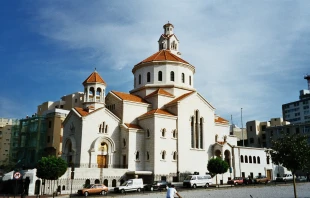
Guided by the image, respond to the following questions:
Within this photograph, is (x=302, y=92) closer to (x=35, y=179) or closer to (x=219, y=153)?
(x=219, y=153)

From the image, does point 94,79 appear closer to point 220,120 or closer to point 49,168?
point 49,168

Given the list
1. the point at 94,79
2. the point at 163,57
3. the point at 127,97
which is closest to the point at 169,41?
the point at 163,57

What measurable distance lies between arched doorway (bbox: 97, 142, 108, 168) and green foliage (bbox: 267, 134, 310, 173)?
23812mm

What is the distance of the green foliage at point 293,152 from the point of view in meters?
23.1

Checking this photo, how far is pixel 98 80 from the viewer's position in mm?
43750

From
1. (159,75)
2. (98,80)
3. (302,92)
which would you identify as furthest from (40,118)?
(302,92)

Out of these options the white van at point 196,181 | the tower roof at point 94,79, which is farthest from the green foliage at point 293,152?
the tower roof at point 94,79

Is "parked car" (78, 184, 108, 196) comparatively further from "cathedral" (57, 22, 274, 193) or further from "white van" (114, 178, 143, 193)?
"cathedral" (57, 22, 274, 193)

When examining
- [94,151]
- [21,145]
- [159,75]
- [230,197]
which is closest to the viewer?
[230,197]

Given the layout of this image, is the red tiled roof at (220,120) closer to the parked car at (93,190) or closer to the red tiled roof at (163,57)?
the red tiled roof at (163,57)

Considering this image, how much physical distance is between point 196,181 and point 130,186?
26.5ft

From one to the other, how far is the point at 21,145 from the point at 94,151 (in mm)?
23734

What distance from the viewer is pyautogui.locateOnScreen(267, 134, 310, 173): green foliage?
23.1 metres

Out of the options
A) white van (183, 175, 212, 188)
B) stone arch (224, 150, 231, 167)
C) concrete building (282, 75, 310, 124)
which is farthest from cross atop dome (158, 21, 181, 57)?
concrete building (282, 75, 310, 124)
